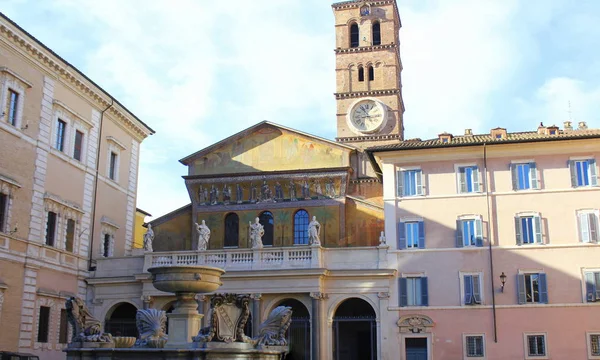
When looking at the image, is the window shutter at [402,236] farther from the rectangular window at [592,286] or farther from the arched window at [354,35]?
the arched window at [354,35]

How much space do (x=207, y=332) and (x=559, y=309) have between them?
16.7m

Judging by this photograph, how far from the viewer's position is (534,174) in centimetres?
2925

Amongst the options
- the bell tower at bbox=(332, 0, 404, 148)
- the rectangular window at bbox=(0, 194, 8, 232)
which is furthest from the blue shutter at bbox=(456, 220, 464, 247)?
the bell tower at bbox=(332, 0, 404, 148)

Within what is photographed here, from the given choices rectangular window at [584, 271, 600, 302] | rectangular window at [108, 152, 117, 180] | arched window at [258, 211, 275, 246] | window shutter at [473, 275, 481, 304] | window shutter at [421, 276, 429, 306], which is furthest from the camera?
arched window at [258, 211, 275, 246]

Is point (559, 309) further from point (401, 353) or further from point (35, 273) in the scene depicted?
point (35, 273)

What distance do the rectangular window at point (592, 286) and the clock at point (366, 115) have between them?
71.9ft

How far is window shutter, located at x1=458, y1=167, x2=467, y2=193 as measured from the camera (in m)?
29.8

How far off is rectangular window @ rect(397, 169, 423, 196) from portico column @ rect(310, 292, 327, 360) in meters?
5.49

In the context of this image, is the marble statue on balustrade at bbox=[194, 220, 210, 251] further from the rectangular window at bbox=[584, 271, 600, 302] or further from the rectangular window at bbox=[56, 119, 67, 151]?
the rectangular window at bbox=[584, 271, 600, 302]

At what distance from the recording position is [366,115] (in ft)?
159

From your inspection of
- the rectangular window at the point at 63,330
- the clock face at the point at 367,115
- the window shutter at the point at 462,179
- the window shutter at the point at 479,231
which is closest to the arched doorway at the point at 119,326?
the rectangular window at the point at 63,330

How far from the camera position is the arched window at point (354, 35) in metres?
52.1

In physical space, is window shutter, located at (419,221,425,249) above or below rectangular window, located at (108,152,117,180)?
below

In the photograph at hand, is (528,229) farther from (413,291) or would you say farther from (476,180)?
(413,291)
